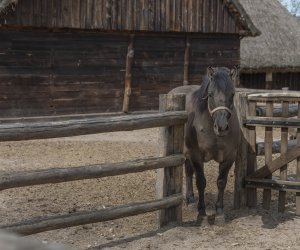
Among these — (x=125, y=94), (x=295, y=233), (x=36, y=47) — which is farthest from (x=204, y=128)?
(x=125, y=94)

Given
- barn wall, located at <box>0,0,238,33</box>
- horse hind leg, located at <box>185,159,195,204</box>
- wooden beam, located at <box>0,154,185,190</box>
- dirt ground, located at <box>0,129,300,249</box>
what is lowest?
dirt ground, located at <box>0,129,300,249</box>

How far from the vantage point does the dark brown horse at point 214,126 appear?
5336 mm

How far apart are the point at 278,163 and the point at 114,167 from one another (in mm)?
2123

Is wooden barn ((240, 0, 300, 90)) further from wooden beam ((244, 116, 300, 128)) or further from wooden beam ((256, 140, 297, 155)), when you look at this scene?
wooden beam ((244, 116, 300, 128))

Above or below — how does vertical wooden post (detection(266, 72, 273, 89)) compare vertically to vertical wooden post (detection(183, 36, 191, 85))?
below

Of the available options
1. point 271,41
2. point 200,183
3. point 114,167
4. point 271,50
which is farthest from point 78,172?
point 271,41

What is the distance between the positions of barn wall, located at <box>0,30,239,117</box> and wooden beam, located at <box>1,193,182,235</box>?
29.5ft

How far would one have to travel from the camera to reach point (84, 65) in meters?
15.0

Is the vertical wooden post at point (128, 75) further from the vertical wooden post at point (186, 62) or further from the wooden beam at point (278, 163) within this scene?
the wooden beam at point (278, 163)

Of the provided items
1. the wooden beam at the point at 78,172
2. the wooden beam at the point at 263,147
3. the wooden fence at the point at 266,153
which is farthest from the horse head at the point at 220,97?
the wooden beam at the point at 263,147

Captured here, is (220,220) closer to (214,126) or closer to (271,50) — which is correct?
(214,126)

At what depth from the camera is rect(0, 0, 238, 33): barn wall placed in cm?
1352

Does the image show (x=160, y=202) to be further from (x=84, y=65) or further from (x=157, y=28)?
(x=157, y=28)

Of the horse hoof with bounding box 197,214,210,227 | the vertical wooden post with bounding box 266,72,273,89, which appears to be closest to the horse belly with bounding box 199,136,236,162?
the horse hoof with bounding box 197,214,210,227
